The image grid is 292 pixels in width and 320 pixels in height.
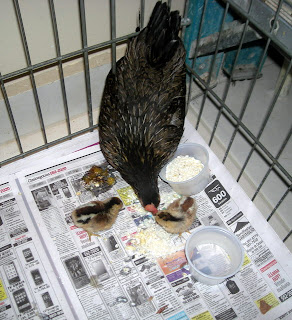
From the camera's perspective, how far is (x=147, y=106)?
1372mm

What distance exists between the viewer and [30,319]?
1219mm

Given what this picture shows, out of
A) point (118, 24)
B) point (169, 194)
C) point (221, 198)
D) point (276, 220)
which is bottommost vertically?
point (276, 220)

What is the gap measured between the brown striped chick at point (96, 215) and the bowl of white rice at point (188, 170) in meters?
0.24

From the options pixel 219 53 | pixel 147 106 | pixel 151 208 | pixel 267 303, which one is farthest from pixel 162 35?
pixel 267 303

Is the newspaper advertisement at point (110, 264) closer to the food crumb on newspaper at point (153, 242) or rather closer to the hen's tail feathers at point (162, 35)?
the food crumb on newspaper at point (153, 242)

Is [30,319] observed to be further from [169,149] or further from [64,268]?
[169,149]

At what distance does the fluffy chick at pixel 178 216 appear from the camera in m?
1.34

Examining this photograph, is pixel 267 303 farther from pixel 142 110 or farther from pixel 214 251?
pixel 142 110

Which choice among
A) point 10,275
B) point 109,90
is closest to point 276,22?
point 109,90

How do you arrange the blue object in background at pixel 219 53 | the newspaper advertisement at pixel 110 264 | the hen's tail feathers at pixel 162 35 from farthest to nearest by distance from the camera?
the blue object in background at pixel 219 53
the hen's tail feathers at pixel 162 35
the newspaper advertisement at pixel 110 264

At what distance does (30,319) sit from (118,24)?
1.31 metres

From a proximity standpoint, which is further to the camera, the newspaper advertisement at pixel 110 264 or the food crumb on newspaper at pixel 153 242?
the food crumb on newspaper at pixel 153 242

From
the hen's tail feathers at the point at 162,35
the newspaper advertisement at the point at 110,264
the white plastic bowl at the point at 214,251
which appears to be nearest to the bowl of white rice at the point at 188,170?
the newspaper advertisement at the point at 110,264

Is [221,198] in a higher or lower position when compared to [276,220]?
higher
